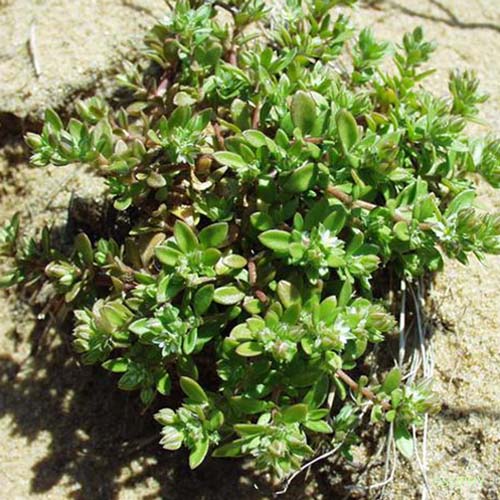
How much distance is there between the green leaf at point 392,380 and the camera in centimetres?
249

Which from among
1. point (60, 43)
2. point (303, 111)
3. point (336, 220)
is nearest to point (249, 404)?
point (336, 220)

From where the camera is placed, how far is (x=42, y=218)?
10.9 ft

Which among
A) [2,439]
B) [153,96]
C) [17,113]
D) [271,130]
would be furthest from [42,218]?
[271,130]

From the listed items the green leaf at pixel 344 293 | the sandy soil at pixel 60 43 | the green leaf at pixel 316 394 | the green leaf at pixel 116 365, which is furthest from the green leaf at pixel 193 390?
the sandy soil at pixel 60 43

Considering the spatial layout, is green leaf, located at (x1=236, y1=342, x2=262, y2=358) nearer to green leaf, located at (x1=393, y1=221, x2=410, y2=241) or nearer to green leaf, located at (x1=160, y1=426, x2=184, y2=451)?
green leaf, located at (x1=160, y1=426, x2=184, y2=451)

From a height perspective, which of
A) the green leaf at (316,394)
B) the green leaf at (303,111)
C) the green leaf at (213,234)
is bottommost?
the green leaf at (316,394)

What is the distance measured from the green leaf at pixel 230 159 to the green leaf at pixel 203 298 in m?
0.47

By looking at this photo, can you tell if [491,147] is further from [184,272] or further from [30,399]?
[30,399]

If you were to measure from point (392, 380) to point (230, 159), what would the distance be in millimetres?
1001

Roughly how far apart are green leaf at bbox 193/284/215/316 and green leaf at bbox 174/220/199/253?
0.53 feet

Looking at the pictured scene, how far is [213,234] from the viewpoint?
8.18 feet

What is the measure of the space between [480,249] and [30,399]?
1980mm

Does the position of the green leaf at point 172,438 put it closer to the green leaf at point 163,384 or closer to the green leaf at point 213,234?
the green leaf at point 163,384

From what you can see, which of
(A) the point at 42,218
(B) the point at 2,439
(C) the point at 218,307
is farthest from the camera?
(A) the point at 42,218
